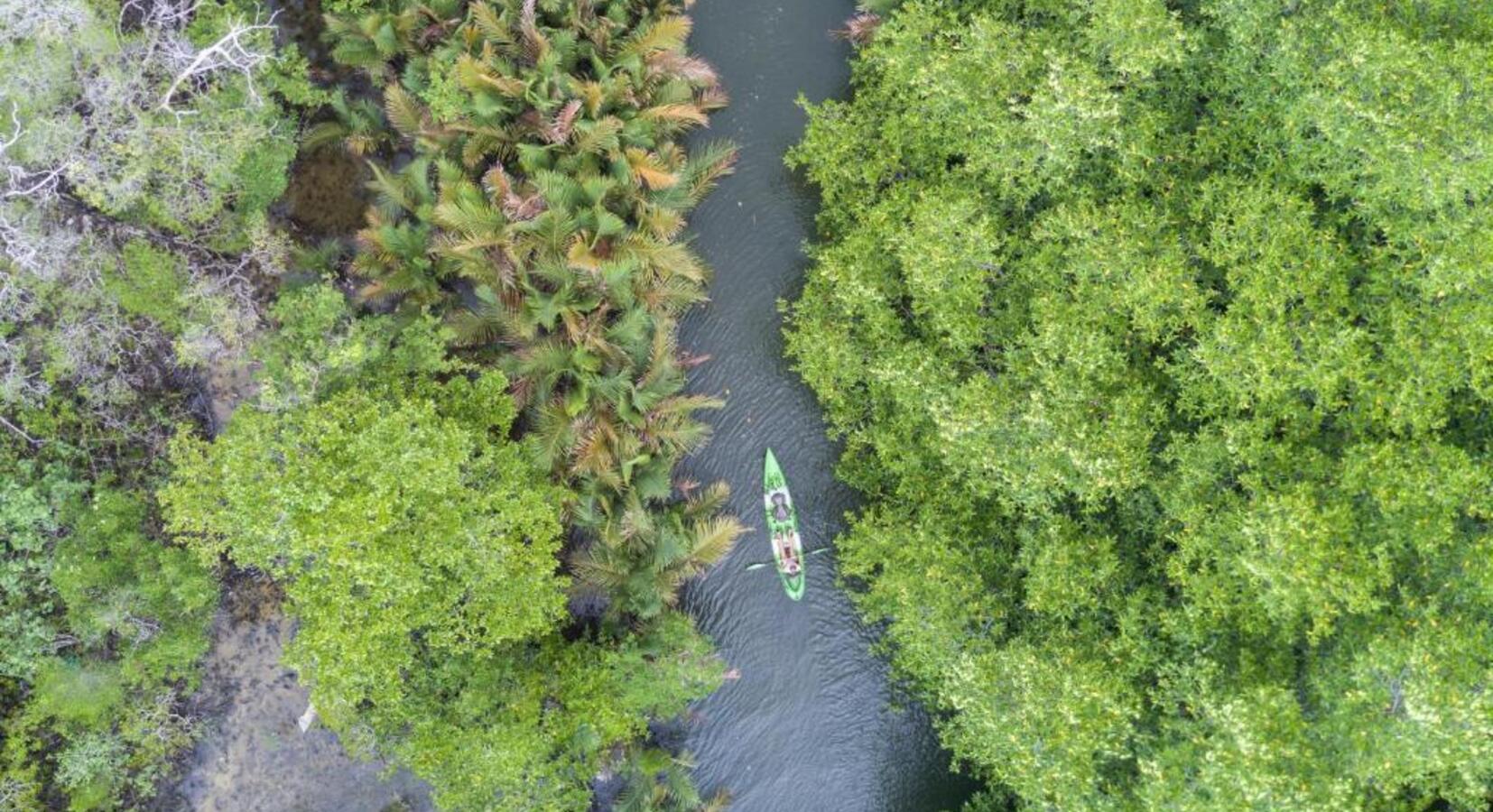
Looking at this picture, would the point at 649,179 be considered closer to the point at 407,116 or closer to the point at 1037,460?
the point at 407,116

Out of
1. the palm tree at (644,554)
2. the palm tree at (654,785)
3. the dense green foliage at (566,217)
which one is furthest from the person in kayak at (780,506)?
the palm tree at (654,785)

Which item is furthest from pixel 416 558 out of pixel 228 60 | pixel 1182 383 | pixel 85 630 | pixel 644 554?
pixel 1182 383

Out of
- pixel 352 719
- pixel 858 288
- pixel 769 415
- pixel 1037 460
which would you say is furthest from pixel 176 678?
pixel 1037 460

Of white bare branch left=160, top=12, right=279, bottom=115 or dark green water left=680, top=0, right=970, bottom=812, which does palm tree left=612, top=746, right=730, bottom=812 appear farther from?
white bare branch left=160, top=12, right=279, bottom=115

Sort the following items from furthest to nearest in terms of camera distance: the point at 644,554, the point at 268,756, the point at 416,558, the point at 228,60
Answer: the point at 268,756 < the point at 644,554 < the point at 228,60 < the point at 416,558

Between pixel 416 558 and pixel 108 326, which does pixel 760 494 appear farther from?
pixel 108 326

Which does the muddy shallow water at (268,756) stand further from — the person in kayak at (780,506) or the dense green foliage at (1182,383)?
the dense green foliage at (1182,383)

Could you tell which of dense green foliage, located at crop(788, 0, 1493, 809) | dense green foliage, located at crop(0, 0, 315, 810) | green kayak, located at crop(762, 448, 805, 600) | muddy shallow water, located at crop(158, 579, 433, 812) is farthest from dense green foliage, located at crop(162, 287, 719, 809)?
dense green foliage, located at crop(788, 0, 1493, 809)
